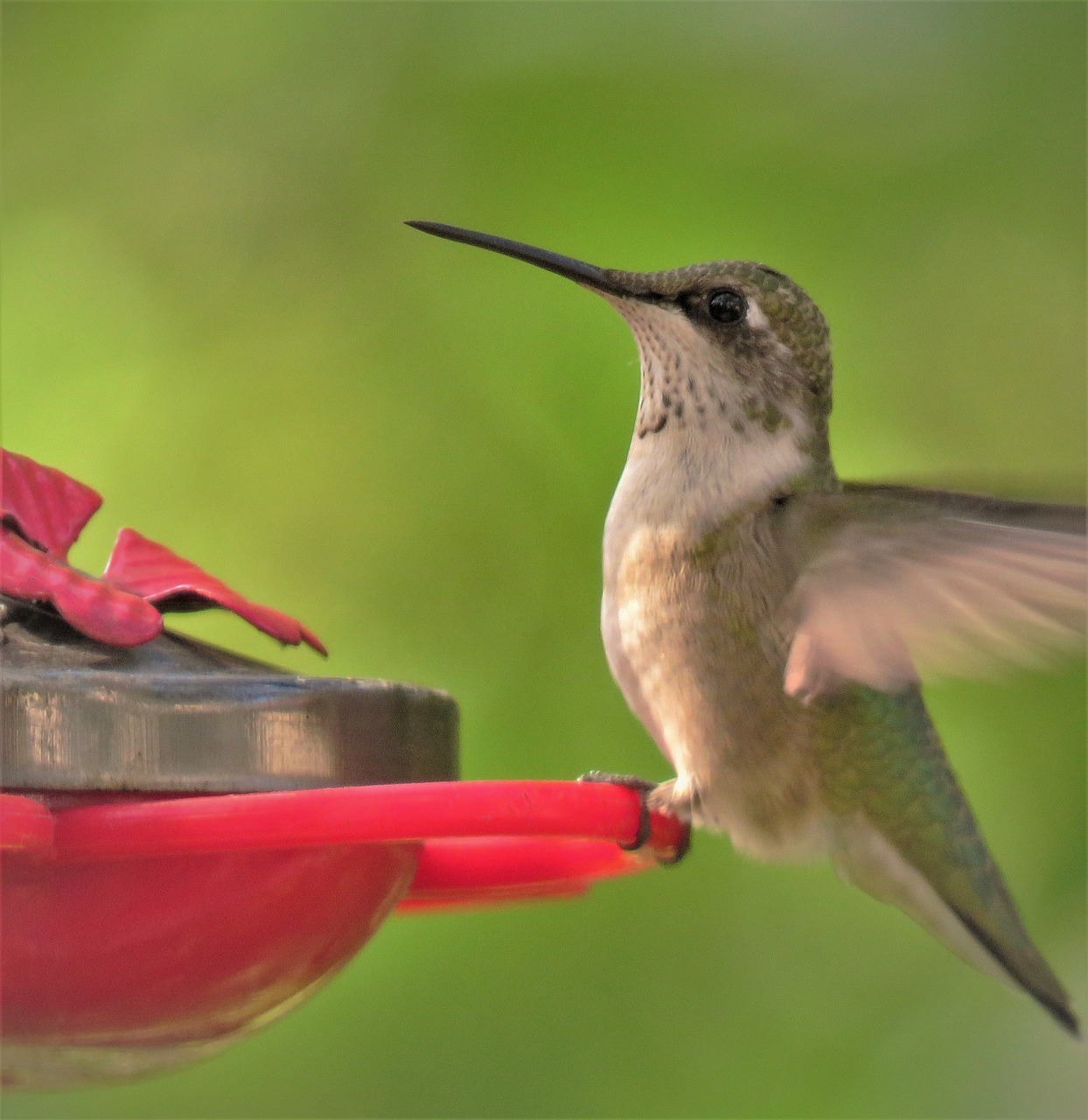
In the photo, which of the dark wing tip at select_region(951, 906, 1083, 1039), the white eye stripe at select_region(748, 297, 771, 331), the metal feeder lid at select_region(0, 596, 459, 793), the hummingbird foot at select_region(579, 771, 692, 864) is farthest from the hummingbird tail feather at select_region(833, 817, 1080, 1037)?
the metal feeder lid at select_region(0, 596, 459, 793)

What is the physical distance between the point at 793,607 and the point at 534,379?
5.27 feet

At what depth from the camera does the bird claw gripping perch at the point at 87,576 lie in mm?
2035

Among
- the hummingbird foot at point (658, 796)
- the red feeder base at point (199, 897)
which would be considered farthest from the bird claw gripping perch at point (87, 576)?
the hummingbird foot at point (658, 796)

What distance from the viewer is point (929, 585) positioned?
7.98 feet

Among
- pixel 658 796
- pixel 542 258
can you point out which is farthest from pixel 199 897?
pixel 542 258

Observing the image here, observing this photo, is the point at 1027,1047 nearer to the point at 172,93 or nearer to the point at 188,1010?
the point at 188,1010

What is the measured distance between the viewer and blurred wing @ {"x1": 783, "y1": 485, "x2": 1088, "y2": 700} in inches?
89.3

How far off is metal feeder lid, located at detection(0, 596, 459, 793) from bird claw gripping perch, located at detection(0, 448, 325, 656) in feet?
0.16

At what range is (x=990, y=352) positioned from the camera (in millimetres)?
4297

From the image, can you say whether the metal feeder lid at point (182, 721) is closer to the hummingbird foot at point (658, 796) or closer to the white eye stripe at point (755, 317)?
the hummingbird foot at point (658, 796)

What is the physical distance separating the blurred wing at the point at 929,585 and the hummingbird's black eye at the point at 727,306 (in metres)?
0.51

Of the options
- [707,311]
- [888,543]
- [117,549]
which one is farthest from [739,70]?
[117,549]

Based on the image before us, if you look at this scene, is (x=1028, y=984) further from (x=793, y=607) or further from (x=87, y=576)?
(x=87, y=576)

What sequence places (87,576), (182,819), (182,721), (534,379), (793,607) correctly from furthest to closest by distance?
1. (534,379)
2. (793,607)
3. (87,576)
4. (182,721)
5. (182,819)
